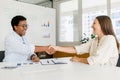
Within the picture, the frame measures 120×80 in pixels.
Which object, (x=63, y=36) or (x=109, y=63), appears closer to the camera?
(x=109, y=63)

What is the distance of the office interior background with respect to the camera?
15.6 feet

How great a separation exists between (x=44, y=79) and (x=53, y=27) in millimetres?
4739

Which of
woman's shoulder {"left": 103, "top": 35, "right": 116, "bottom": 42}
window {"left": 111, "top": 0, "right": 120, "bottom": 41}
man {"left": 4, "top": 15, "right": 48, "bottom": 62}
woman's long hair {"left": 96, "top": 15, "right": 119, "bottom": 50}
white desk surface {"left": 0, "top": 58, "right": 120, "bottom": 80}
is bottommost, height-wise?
white desk surface {"left": 0, "top": 58, "right": 120, "bottom": 80}

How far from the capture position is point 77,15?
222 inches

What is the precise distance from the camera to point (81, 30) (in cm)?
552

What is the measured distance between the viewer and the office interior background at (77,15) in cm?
476

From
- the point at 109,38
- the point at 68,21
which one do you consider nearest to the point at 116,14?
the point at 68,21

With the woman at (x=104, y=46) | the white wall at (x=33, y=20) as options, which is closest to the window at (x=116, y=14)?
the white wall at (x=33, y=20)

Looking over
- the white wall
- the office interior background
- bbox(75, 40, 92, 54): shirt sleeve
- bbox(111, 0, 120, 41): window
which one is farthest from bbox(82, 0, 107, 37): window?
A: bbox(75, 40, 92, 54): shirt sleeve

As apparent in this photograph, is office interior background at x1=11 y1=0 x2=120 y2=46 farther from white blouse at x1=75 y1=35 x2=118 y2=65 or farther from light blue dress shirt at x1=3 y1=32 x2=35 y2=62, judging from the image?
light blue dress shirt at x1=3 y1=32 x2=35 y2=62

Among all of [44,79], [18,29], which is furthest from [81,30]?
[44,79]

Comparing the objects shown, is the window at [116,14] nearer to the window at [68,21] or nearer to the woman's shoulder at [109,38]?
the window at [68,21]

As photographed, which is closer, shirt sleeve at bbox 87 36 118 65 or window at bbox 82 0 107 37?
shirt sleeve at bbox 87 36 118 65

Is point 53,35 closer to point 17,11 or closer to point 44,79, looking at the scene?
point 17,11
